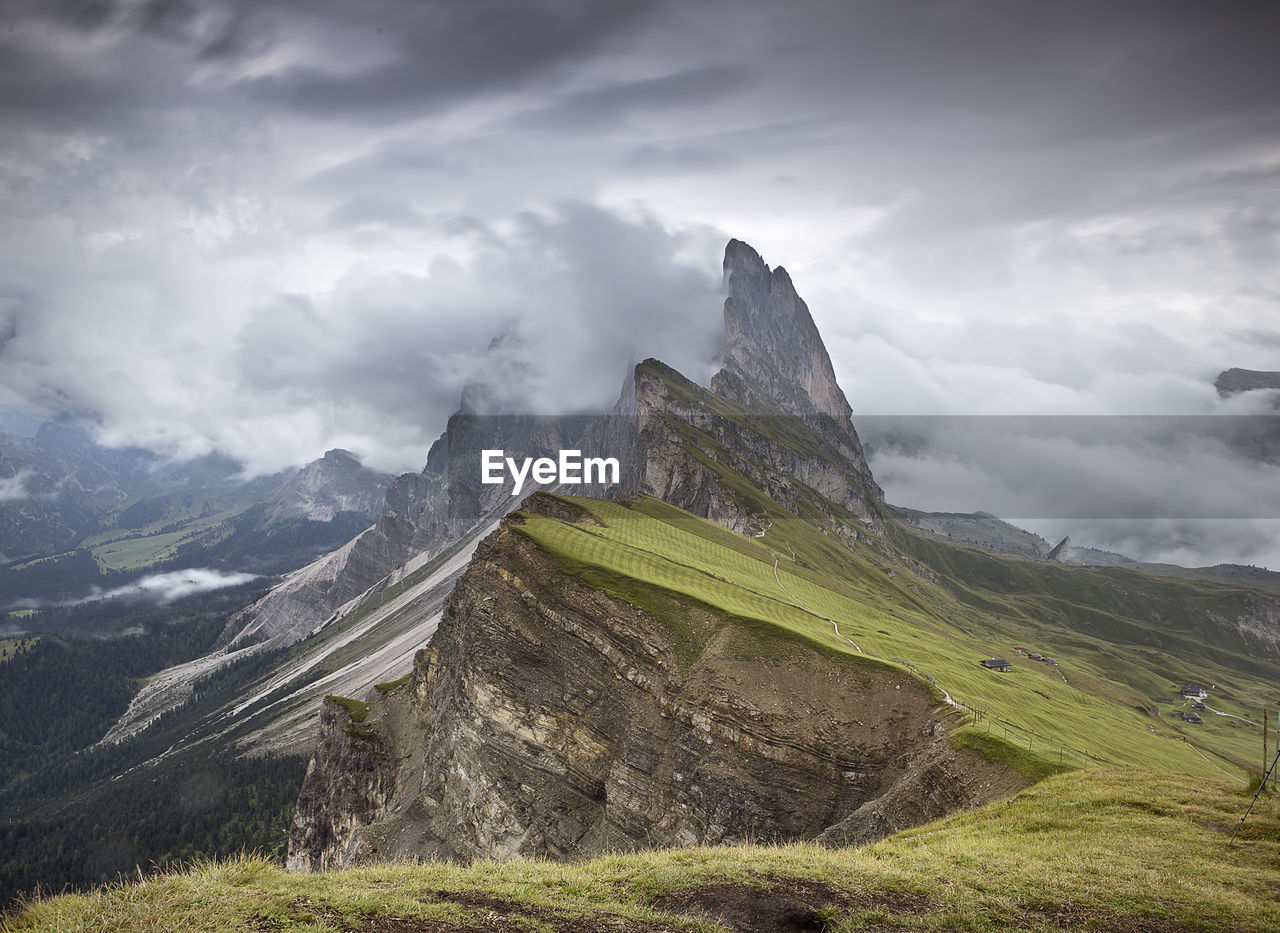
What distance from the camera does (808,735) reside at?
1997 inches

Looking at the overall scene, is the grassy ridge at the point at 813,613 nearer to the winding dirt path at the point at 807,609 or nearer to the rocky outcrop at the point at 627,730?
the winding dirt path at the point at 807,609

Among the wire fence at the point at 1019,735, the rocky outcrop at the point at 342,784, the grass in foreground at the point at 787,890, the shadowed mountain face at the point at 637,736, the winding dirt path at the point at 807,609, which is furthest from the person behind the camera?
the rocky outcrop at the point at 342,784

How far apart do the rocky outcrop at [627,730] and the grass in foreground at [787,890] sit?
26.8m

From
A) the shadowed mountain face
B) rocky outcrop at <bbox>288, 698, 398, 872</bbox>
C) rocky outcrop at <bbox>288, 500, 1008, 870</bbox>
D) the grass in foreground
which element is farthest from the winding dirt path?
rocky outcrop at <bbox>288, 698, 398, 872</bbox>

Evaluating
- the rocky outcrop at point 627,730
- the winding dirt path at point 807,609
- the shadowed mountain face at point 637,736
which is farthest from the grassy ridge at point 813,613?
the rocky outcrop at point 627,730

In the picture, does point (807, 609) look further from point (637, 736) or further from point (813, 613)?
point (637, 736)

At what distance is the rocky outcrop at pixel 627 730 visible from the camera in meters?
49.4

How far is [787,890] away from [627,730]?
41.5m

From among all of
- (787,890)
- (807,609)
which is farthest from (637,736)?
(787,890)

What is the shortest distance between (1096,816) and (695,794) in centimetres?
3182

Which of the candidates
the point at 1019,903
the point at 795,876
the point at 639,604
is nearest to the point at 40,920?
the point at 795,876

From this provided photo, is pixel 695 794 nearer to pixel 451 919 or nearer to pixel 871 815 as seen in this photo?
pixel 871 815

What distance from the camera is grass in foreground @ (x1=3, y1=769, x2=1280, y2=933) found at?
41.8ft

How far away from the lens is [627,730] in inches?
2215
